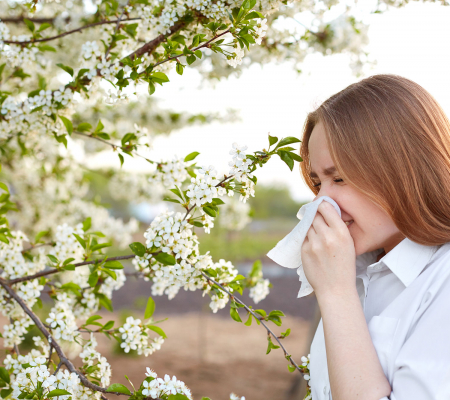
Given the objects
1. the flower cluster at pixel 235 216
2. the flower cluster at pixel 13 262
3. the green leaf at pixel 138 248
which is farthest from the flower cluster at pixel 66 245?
the flower cluster at pixel 235 216

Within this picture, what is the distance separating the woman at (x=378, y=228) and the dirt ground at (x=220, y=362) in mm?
3319

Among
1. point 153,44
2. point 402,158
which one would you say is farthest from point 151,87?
point 402,158

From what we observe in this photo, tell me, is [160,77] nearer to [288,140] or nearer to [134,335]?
[288,140]

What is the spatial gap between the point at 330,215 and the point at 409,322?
357 mm

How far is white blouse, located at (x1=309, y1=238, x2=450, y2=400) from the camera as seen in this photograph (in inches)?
35.7

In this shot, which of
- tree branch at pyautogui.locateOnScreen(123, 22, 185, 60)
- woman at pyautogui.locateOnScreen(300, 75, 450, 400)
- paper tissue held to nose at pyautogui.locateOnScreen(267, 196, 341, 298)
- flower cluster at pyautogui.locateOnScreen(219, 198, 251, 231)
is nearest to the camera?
woman at pyautogui.locateOnScreen(300, 75, 450, 400)

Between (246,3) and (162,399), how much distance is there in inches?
50.3

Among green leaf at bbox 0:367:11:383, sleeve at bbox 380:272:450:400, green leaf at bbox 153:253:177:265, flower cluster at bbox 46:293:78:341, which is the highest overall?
green leaf at bbox 153:253:177:265

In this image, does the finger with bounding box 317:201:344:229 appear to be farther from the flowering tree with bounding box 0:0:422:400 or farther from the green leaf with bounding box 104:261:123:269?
the green leaf with bounding box 104:261:123:269

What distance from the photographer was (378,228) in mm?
1196

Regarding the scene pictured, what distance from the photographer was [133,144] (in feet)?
6.02

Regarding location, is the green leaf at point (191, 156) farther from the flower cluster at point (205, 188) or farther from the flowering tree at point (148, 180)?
the flower cluster at point (205, 188)

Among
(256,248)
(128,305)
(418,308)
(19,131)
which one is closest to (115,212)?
(256,248)

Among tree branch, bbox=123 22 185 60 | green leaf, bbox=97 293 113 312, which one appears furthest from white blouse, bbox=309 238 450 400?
tree branch, bbox=123 22 185 60
